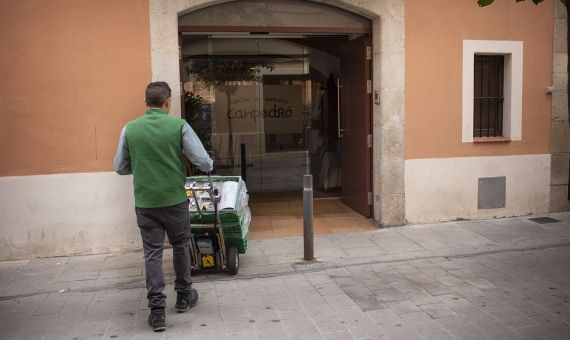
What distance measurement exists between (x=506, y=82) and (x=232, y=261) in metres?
5.18

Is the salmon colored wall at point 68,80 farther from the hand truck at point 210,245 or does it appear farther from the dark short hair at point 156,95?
the dark short hair at point 156,95

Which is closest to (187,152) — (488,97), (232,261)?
(232,261)

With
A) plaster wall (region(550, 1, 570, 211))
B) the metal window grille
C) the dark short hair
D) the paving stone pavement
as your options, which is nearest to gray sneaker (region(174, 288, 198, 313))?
the paving stone pavement

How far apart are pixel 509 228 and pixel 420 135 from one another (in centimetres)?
179

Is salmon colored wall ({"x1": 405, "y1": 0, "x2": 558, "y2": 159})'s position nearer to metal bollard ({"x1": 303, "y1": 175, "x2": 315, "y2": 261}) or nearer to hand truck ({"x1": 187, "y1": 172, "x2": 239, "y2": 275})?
metal bollard ({"x1": 303, "y1": 175, "x2": 315, "y2": 261})

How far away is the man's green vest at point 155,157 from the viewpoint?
4.71 m

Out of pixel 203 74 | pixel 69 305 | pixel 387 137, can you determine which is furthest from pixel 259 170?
pixel 69 305

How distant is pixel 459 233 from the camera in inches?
306

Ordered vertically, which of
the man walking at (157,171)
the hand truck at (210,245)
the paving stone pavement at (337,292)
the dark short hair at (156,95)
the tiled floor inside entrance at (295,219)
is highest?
the dark short hair at (156,95)

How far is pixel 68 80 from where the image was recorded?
6957mm

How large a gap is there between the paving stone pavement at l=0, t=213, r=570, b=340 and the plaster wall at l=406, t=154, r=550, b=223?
66cm

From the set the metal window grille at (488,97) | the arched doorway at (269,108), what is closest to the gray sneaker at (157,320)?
the arched doorway at (269,108)

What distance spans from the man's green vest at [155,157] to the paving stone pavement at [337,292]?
3.65ft

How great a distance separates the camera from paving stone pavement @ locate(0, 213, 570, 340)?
4.69m
